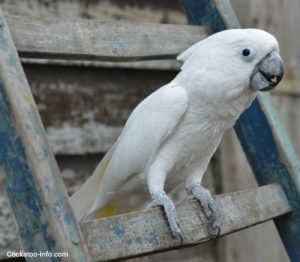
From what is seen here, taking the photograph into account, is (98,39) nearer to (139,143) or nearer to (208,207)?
(139,143)

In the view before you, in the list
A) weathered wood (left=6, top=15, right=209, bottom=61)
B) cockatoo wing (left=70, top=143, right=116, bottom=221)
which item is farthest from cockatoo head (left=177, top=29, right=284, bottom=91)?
cockatoo wing (left=70, top=143, right=116, bottom=221)

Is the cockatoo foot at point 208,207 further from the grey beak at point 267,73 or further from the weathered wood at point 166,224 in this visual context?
the grey beak at point 267,73

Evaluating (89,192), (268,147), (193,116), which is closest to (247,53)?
(193,116)

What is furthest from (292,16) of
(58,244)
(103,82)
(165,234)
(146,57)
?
(58,244)

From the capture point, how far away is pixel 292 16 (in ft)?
6.34

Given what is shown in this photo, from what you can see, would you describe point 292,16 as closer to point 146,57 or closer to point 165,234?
point 146,57

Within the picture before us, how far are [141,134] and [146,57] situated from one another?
0.59 feet

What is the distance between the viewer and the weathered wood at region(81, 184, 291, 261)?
732 mm

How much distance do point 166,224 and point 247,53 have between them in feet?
1.35

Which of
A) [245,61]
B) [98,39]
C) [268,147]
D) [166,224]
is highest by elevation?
[98,39]

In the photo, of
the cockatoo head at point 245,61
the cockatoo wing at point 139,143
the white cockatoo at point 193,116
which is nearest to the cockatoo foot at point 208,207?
the white cockatoo at point 193,116

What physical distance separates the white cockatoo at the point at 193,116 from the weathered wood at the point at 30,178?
10.6 inches

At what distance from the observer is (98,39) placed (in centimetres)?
96

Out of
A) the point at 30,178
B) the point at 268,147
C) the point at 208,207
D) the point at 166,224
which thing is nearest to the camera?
the point at 30,178
